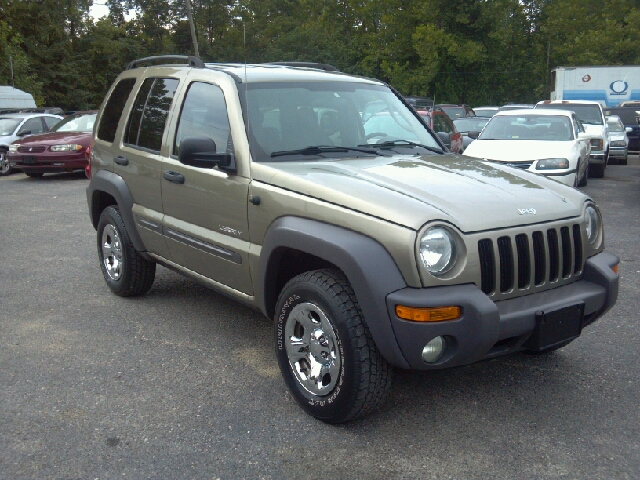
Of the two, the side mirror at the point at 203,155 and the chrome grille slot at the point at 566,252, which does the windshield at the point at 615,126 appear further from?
the side mirror at the point at 203,155

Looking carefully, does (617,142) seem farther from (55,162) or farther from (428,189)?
(428,189)

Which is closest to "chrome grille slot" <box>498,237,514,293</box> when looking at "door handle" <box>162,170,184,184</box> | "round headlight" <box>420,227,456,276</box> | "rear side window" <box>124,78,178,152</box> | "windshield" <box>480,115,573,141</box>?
"round headlight" <box>420,227,456,276</box>

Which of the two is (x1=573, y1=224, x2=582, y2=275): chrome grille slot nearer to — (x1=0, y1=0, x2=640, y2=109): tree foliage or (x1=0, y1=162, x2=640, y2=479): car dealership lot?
(x1=0, y1=162, x2=640, y2=479): car dealership lot

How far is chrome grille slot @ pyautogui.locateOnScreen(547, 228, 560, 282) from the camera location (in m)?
3.86

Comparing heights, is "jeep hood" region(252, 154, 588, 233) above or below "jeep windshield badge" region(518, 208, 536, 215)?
above

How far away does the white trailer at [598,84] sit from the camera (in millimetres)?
29000

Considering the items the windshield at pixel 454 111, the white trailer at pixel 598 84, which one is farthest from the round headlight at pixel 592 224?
the white trailer at pixel 598 84

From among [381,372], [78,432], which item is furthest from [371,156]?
[78,432]

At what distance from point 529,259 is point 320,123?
1.73m

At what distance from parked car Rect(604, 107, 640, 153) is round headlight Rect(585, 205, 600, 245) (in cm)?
2070

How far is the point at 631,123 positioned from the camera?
79.5 feet

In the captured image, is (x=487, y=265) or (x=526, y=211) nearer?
(x=487, y=265)

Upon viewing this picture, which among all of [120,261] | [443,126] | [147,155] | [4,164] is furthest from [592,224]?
[4,164]

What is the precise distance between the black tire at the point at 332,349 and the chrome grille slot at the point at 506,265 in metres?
0.71
